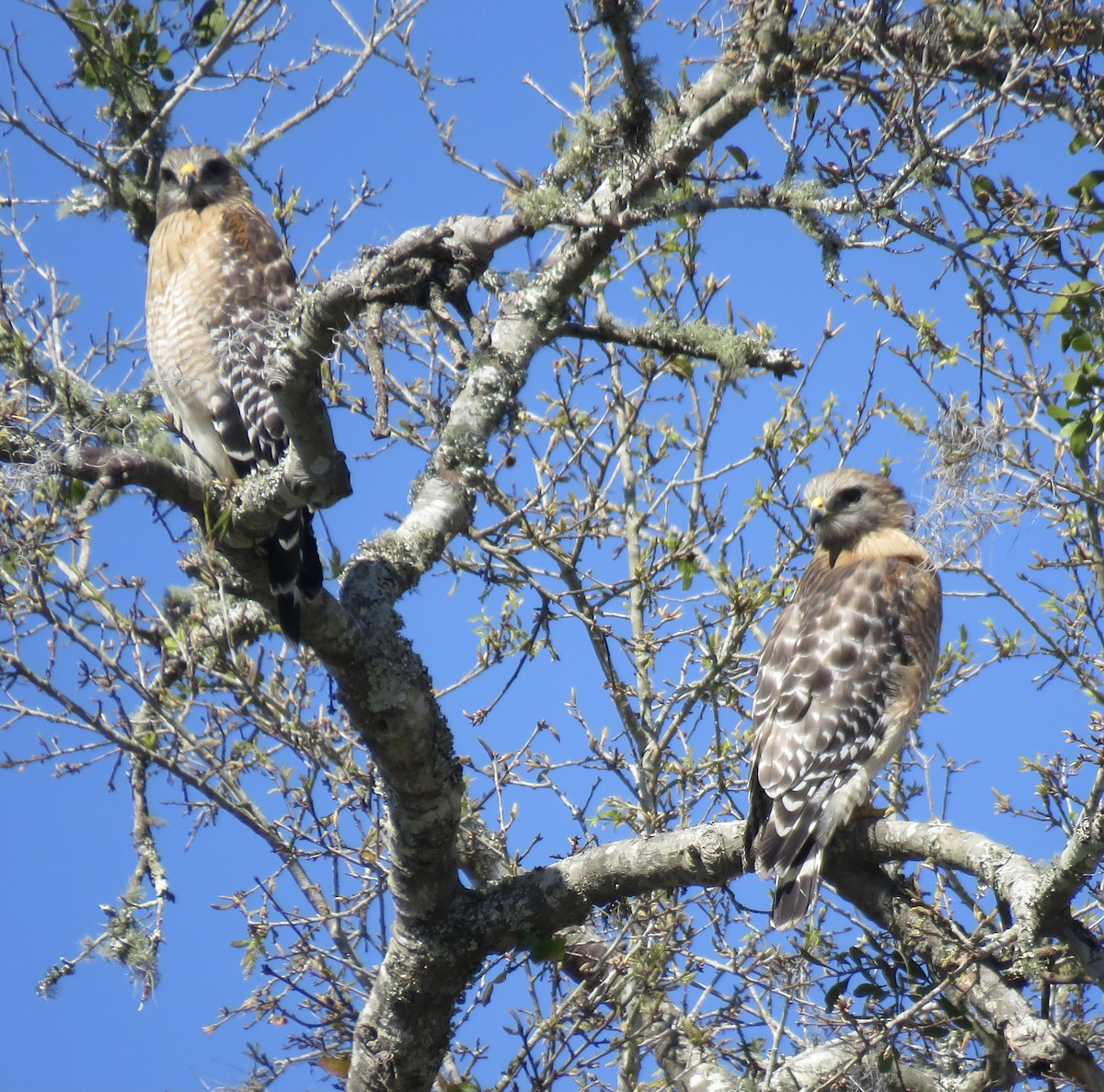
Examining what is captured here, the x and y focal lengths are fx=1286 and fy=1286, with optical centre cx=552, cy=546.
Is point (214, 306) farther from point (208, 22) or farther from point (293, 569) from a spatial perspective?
point (293, 569)

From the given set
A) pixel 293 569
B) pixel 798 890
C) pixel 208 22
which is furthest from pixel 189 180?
pixel 798 890

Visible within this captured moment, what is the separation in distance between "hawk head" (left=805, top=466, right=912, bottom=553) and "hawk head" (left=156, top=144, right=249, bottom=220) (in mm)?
2725

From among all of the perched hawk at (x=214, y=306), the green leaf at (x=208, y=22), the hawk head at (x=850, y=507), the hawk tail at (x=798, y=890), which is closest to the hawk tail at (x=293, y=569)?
the perched hawk at (x=214, y=306)

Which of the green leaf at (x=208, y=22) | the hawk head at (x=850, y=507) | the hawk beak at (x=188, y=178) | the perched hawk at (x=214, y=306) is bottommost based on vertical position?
the hawk head at (x=850, y=507)

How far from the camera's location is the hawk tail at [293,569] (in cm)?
309

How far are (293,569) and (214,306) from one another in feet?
6.76

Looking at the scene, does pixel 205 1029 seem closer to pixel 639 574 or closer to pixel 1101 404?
pixel 639 574

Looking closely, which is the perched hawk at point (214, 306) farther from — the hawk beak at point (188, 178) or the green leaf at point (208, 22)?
the green leaf at point (208, 22)

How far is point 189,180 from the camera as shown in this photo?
5.20 meters

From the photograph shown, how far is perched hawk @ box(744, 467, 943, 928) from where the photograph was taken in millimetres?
3797

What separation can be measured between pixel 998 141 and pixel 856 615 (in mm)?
1808

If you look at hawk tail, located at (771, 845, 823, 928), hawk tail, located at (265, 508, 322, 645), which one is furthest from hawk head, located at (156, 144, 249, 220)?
hawk tail, located at (771, 845, 823, 928)

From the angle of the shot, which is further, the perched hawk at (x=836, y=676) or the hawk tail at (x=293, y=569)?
the perched hawk at (x=836, y=676)

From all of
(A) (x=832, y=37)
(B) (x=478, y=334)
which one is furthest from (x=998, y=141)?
(B) (x=478, y=334)
